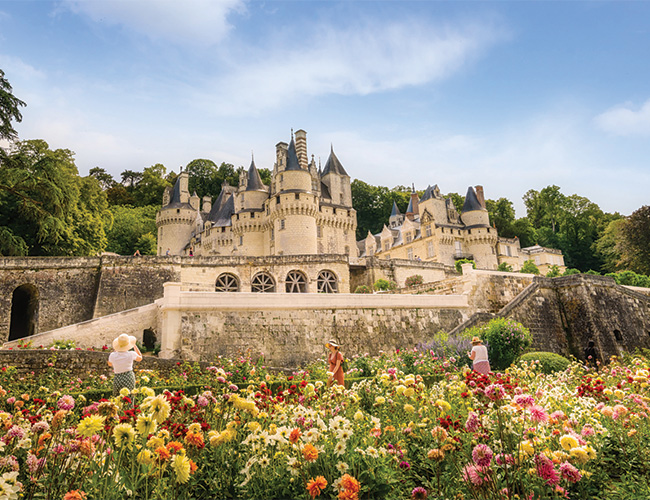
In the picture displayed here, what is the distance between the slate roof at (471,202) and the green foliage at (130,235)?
1250 inches

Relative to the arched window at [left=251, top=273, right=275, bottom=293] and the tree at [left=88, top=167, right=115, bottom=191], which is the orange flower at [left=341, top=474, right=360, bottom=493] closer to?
the arched window at [left=251, top=273, right=275, bottom=293]

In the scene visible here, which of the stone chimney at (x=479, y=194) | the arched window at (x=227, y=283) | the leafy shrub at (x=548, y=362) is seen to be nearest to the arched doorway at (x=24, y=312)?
the arched window at (x=227, y=283)

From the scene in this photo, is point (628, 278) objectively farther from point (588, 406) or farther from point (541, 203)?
point (541, 203)

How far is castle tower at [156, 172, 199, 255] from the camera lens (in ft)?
147

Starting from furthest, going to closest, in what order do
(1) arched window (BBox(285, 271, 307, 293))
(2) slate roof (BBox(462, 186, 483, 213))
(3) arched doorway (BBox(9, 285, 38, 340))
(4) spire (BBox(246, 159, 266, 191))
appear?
(2) slate roof (BBox(462, 186, 483, 213)) → (4) spire (BBox(246, 159, 266, 191)) → (1) arched window (BBox(285, 271, 307, 293)) → (3) arched doorway (BBox(9, 285, 38, 340))

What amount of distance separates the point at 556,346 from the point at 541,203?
5259cm

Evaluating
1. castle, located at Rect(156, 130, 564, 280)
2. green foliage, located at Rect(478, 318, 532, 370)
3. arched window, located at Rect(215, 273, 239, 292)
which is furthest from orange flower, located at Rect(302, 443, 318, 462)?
castle, located at Rect(156, 130, 564, 280)

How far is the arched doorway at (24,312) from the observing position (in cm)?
1977

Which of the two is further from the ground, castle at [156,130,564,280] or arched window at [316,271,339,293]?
castle at [156,130,564,280]

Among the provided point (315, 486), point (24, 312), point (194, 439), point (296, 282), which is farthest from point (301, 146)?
point (315, 486)

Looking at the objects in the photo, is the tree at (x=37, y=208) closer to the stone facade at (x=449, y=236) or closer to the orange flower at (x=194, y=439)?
the orange flower at (x=194, y=439)

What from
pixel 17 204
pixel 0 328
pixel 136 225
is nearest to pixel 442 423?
pixel 0 328

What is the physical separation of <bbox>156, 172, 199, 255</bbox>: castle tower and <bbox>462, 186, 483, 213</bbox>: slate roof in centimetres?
2628

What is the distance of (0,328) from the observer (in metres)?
18.4
